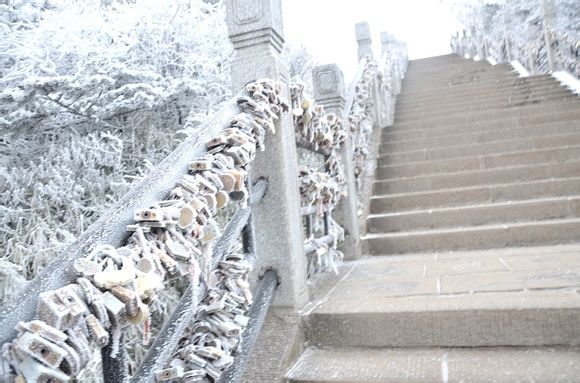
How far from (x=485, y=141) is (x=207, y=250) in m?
5.28

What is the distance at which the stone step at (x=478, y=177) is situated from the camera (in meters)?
4.62

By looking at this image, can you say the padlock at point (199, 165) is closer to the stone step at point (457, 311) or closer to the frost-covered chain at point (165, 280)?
the frost-covered chain at point (165, 280)

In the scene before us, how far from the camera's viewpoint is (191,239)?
4.35ft

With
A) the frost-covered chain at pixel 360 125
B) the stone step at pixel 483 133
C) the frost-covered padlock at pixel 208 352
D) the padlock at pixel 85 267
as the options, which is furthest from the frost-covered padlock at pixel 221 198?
the stone step at pixel 483 133

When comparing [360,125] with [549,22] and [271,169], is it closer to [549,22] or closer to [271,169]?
[271,169]

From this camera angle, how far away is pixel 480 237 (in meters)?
3.88

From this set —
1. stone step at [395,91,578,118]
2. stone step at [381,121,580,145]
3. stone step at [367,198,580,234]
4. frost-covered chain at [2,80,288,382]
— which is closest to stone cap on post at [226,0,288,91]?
frost-covered chain at [2,80,288,382]

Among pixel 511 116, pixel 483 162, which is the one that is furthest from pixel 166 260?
pixel 511 116

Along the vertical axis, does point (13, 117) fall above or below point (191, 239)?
above

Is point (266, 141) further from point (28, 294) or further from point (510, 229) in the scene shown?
point (510, 229)

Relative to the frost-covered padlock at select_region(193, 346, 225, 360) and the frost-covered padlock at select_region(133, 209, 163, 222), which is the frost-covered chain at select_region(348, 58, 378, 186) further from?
the frost-covered padlock at select_region(133, 209, 163, 222)

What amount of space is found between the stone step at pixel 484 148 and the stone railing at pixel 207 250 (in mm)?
2388

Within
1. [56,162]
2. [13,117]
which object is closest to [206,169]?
[56,162]

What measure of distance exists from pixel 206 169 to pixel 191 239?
311mm
